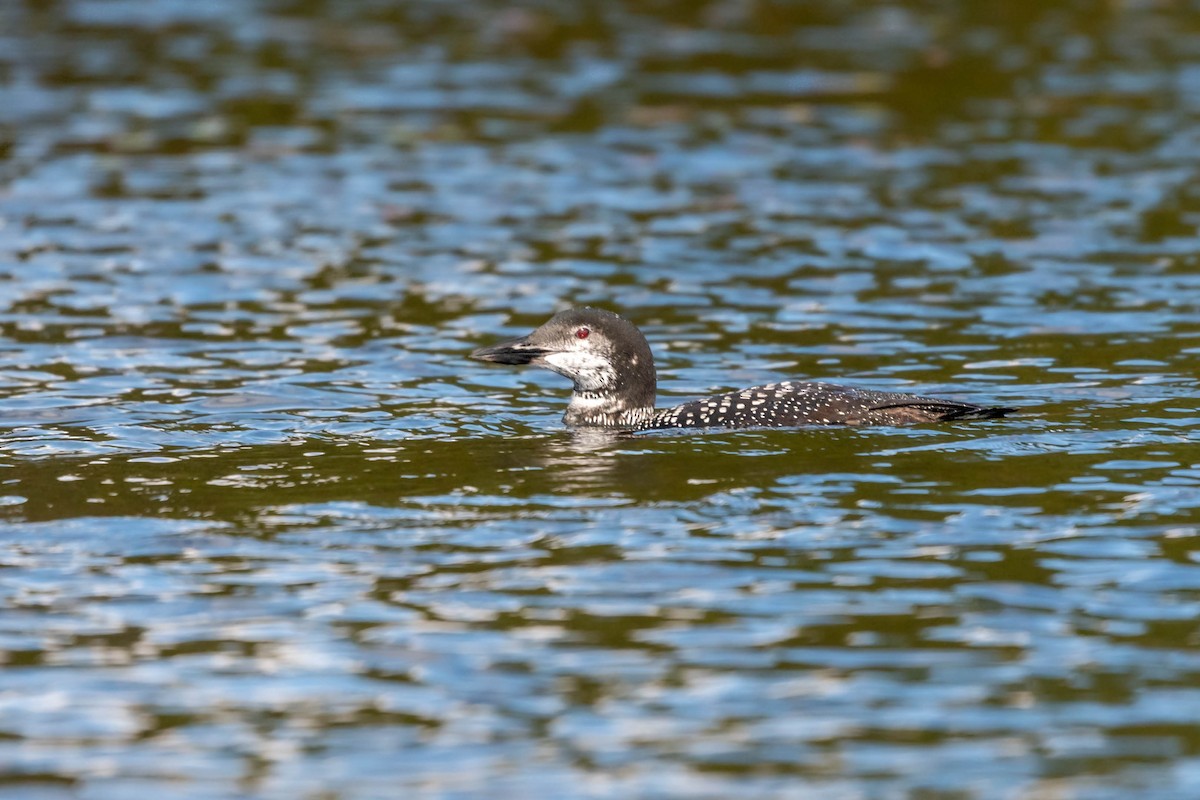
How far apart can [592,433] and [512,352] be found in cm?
63

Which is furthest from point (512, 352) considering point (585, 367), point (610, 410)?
point (610, 410)

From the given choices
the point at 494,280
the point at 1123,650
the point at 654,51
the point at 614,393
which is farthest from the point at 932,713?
the point at 654,51

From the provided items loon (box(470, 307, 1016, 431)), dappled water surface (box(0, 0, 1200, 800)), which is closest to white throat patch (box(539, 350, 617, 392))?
loon (box(470, 307, 1016, 431))

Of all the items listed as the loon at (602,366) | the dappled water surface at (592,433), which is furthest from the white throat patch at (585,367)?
the dappled water surface at (592,433)

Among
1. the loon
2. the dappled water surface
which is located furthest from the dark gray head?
the dappled water surface

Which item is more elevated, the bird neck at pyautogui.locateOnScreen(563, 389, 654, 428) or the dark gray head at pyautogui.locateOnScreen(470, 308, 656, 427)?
the dark gray head at pyautogui.locateOnScreen(470, 308, 656, 427)

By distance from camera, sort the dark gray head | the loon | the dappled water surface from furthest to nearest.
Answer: the dark gray head < the loon < the dappled water surface

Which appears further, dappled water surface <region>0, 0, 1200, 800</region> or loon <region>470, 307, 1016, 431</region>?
loon <region>470, 307, 1016, 431</region>

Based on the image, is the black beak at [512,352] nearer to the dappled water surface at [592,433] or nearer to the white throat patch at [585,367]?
the white throat patch at [585,367]

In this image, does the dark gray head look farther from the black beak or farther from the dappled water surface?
the dappled water surface

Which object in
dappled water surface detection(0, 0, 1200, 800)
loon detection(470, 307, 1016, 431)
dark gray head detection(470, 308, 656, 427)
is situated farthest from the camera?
dark gray head detection(470, 308, 656, 427)

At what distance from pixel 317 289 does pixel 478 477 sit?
500 cm

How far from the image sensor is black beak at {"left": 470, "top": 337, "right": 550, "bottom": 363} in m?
10.1

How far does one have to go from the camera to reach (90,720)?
19.8ft
